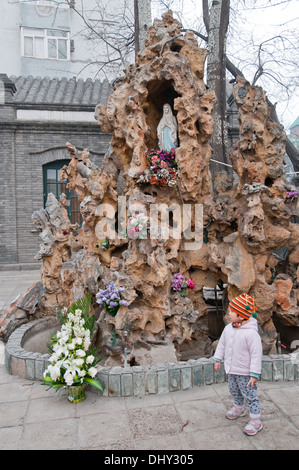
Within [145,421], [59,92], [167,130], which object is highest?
[59,92]

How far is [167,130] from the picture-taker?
6.47m

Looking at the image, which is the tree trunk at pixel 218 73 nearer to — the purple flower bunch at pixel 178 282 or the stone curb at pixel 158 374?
the purple flower bunch at pixel 178 282

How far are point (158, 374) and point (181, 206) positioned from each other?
290cm

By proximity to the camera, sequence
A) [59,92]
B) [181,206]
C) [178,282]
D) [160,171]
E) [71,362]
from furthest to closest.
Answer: [59,92]
[181,206]
[160,171]
[178,282]
[71,362]

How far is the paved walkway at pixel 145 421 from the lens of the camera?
3518 mm

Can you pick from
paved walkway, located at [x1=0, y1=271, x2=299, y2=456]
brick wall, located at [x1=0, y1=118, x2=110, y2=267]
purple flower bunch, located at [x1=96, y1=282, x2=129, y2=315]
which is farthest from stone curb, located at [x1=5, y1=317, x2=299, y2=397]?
brick wall, located at [x1=0, y1=118, x2=110, y2=267]

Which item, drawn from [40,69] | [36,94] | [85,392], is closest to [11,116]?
[36,94]

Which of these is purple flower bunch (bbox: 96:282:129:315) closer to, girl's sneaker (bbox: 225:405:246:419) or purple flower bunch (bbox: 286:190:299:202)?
girl's sneaker (bbox: 225:405:246:419)

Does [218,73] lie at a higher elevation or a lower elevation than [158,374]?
higher

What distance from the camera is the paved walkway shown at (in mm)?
3518

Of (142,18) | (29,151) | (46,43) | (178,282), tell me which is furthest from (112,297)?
(46,43)

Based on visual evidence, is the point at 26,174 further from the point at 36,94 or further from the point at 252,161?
the point at 252,161

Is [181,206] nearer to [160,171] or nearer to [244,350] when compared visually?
[160,171]

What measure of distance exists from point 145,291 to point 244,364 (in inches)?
82.0
